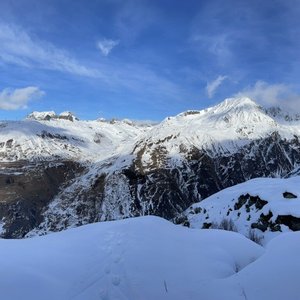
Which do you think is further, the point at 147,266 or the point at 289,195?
the point at 289,195

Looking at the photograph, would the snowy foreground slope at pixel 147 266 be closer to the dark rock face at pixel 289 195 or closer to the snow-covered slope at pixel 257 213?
the snow-covered slope at pixel 257 213

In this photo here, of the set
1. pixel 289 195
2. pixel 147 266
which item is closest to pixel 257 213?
pixel 289 195

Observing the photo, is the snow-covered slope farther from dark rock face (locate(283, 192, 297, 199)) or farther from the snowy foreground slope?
the snowy foreground slope

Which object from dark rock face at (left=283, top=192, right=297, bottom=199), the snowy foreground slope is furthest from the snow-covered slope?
the snowy foreground slope

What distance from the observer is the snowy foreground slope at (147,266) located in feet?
28.3

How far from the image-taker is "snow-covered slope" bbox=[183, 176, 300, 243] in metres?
29.1

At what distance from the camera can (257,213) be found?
3328 centimetres

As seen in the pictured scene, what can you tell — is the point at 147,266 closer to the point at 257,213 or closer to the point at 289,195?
the point at 257,213

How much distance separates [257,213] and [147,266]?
81.6ft

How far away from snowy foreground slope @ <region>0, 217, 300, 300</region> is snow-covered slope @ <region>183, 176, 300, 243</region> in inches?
613

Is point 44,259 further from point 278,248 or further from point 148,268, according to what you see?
point 278,248

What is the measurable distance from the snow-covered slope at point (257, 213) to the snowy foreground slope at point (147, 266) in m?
15.6

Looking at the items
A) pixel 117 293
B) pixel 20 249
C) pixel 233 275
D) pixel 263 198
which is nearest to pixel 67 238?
pixel 20 249

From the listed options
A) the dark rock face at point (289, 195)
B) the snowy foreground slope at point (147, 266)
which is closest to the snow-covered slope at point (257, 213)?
the dark rock face at point (289, 195)
